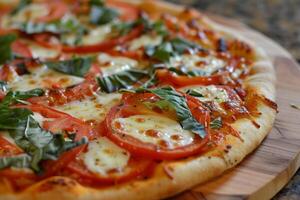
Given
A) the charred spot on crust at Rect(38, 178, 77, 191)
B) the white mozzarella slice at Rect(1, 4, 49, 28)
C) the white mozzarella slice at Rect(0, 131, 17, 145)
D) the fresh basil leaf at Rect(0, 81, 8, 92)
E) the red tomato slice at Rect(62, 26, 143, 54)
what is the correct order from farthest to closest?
the white mozzarella slice at Rect(1, 4, 49, 28)
the red tomato slice at Rect(62, 26, 143, 54)
the fresh basil leaf at Rect(0, 81, 8, 92)
the white mozzarella slice at Rect(0, 131, 17, 145)
the charred spot on crust at Rect(38, 178, 77, 191)

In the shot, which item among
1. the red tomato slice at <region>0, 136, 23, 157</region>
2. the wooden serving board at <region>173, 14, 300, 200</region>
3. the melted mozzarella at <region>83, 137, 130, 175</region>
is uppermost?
the melted mozzarella at <region>83, 137, 130, 175</region>

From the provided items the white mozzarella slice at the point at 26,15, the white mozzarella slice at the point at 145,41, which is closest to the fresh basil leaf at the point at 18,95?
the white mozzarella slice at the point at 145,41

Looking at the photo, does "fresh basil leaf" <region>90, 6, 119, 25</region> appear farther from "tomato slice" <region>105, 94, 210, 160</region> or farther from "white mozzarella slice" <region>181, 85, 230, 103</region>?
"tomato slice" <region>105, 94, 210, 160</region>

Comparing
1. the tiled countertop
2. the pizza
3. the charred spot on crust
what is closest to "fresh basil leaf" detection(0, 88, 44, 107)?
the pizza

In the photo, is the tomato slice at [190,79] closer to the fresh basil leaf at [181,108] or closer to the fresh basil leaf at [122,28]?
the fresh basil leaf at [181,108]

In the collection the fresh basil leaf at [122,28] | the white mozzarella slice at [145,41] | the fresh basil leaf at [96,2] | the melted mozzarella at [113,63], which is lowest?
the melted mozzarella at [113,63]

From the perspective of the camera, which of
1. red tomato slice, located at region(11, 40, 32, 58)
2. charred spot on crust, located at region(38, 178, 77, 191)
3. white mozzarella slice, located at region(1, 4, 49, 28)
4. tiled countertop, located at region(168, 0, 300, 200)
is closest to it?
charred spot on crust, located at region(38, 178, 77, 191)

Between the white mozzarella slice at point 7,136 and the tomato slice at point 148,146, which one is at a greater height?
the tomato slice at point 148,146
